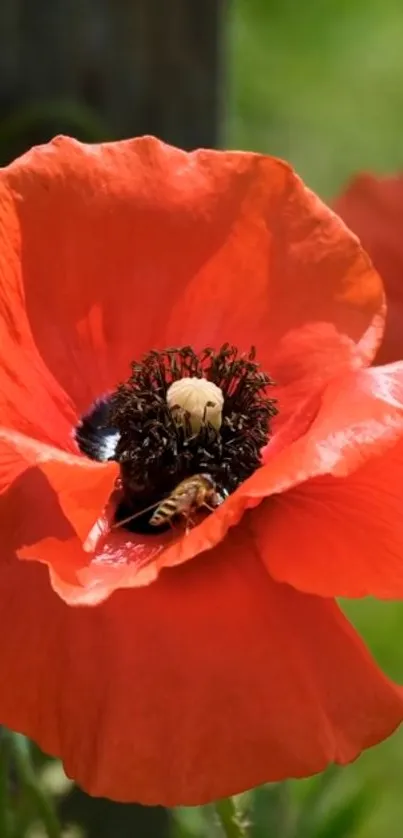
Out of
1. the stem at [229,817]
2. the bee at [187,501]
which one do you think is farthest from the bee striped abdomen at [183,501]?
the stem at [229,817]

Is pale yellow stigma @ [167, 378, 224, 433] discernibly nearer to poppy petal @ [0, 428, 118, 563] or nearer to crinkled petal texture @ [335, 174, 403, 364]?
poppy petal @ [0, 428, 118, 563]

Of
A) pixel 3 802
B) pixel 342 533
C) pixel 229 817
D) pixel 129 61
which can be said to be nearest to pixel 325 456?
pixel 342 533

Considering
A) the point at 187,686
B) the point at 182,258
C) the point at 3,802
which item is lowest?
the point at 3,802

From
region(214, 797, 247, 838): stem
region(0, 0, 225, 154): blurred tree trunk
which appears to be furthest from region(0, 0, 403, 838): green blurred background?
region(214, 797, 247, 838): stem

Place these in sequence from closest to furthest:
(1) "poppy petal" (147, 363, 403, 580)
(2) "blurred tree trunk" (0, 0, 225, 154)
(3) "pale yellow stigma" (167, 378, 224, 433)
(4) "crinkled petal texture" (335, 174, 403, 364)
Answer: (1) "poppy petal" (147, 363, 403, 580) → (3) "pale yellow stigma" (167, 378, 224, 433) → (4) "crinkled petal texture" (335, 174, 403, 364) → (2) "blurred tree trunk" (0, 0, 225, 154)

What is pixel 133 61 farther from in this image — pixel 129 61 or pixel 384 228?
pixel 384 228

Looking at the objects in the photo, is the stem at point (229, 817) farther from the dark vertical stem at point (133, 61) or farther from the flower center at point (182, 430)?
the dark vertical stem at point (133, 61)
